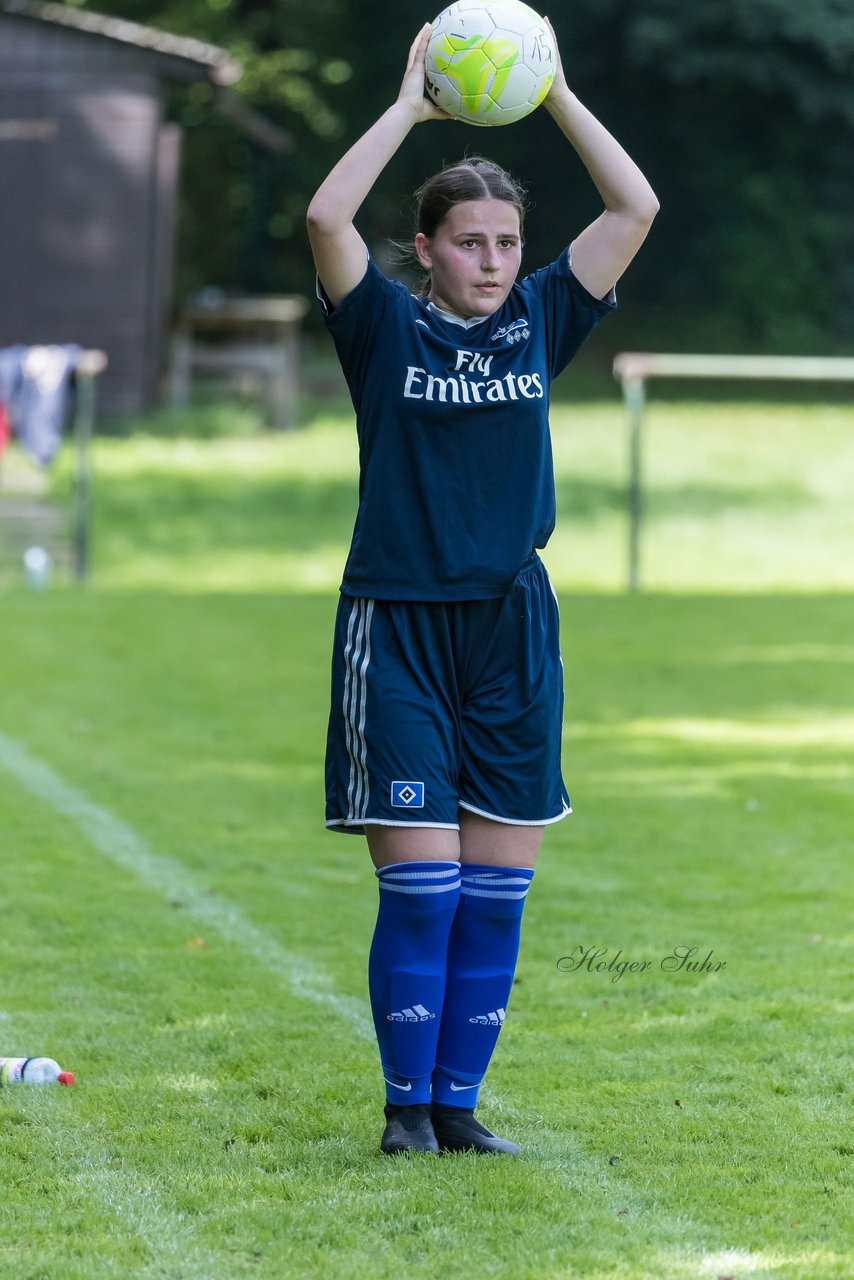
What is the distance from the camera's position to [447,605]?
12.4 ft

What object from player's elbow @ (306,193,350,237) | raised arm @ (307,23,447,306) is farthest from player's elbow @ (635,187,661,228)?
player's elbow @ (306,193,350,237)

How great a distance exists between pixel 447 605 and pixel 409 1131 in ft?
3.54

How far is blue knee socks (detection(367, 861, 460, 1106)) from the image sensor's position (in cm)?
372

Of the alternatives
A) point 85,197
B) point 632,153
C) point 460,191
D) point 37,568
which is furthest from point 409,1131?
point 632,153

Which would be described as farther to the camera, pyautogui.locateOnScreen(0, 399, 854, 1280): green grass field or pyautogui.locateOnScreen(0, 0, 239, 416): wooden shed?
pyautogui.locateOnScreen(0, 0, 239, 416): wooden shed

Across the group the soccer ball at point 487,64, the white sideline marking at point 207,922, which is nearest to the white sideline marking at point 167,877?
the white sideline marking at point 207,922

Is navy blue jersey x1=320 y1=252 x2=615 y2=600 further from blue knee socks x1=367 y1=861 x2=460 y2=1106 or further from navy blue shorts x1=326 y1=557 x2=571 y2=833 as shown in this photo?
blue knee socks x1=367 y1=861 x2=460 y2=1106

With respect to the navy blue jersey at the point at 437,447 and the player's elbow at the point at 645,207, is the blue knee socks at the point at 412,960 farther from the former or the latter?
the player's elbow at the point at 645,207

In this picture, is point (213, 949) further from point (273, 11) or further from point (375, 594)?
point (273, 11)

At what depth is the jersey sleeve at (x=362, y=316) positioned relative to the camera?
3.72 m

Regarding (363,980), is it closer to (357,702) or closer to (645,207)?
(357,702)

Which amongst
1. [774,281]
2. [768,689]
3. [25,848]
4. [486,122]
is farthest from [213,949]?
[774,281]

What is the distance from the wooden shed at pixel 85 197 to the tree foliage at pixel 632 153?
859cm

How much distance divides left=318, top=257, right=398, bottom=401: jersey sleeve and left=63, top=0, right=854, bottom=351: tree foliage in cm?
2885
